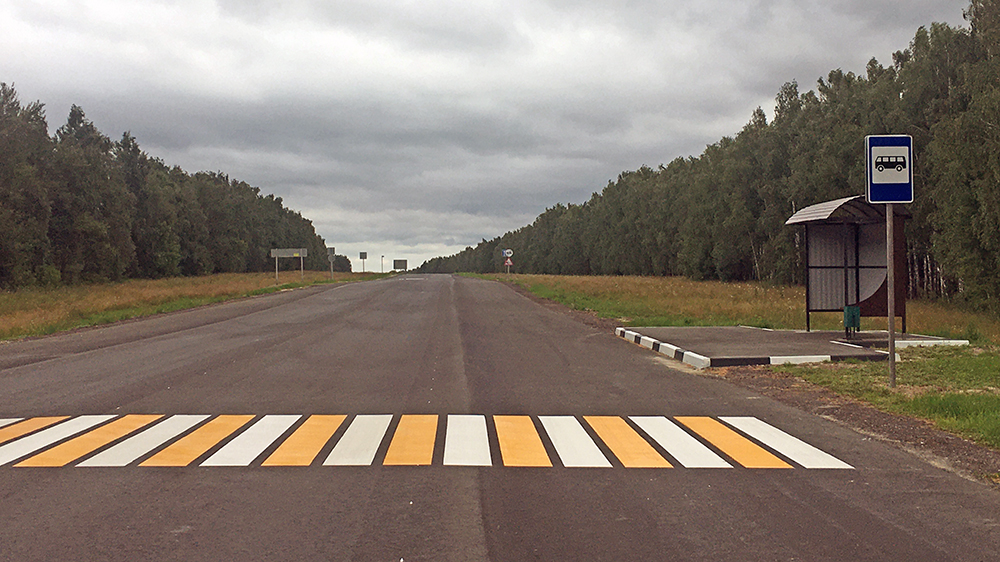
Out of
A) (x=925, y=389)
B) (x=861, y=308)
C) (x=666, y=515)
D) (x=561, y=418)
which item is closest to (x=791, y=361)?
(x=925, y=389)

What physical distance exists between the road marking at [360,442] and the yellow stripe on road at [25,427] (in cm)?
330

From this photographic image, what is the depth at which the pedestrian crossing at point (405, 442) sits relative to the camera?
586cm

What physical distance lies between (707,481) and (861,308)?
11.6 meters

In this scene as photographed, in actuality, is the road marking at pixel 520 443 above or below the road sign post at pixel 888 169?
below

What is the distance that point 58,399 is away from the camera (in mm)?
8930

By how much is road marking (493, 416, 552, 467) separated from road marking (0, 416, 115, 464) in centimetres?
430

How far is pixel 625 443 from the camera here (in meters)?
6.52

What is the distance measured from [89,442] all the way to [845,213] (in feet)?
49.2

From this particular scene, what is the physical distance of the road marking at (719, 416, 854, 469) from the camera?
231 inches

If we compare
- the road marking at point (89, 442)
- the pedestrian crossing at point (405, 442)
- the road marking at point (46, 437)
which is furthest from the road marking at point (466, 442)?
the road marking at point (46, 437)

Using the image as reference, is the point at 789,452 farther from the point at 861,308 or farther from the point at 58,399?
the point at 861,308

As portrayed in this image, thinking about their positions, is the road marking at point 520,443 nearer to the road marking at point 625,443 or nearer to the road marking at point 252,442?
the road marking at point 625,443

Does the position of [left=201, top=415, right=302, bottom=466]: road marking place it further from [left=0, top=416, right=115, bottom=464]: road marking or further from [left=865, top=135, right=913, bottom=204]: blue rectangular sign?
[left=865, top=135, right=913, bottom=204]: blue rectangular sign

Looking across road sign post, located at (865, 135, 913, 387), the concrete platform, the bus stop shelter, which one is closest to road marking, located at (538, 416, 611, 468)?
road sign post, located at (865, 135, 913, 387)
